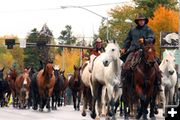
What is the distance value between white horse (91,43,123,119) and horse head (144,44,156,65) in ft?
7.80

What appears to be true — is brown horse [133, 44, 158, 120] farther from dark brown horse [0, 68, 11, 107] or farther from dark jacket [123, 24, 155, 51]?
dark brown horse [0, 68, 11, 107]

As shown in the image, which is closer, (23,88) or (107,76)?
(107,76)

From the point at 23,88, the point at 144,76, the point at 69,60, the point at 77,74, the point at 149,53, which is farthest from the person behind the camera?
the point at 69,60

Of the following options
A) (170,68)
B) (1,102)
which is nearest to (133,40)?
(170,68)

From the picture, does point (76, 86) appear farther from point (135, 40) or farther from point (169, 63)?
point (135, 40)

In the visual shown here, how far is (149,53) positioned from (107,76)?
3.52 metres

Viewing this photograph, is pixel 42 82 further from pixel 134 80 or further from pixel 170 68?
pixel 134 80

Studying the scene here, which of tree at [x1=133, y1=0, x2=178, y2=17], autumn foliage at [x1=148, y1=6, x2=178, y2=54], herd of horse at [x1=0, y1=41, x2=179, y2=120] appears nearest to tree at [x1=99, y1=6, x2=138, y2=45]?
tree at [x1=133, y1=0, x2=178, y2=17]

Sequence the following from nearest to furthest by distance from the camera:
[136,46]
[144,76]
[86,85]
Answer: [144,76] → [136,46] → [86,85]

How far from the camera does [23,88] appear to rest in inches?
1407

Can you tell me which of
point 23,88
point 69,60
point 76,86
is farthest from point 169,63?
point 69,60

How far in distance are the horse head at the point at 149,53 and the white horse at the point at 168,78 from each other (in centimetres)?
645

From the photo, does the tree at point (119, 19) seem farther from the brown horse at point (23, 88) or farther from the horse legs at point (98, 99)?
the horse legs at point (98, 99)

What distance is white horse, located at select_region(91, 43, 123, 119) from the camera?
18.9 meters
